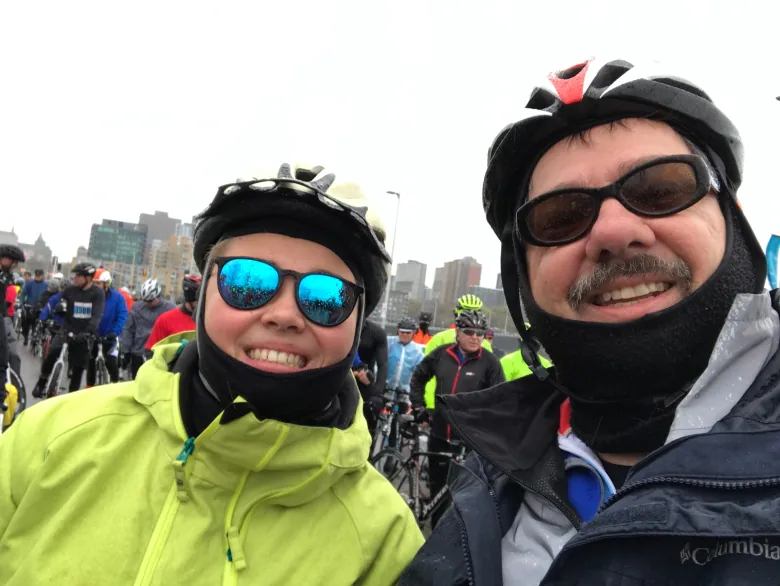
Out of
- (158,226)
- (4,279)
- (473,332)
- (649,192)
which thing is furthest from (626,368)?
(158,226)

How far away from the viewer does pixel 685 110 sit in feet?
4.61

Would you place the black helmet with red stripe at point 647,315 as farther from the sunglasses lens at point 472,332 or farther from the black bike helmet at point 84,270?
the black bike helmet at point 84,270

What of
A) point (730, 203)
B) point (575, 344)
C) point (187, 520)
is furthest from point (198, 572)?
point (730, 203)

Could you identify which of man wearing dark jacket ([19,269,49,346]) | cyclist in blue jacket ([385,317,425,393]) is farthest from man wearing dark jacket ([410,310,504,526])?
man wearing dark jacket ([19,269,49,346])

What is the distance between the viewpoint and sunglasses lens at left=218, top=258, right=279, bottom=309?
5.81 feet

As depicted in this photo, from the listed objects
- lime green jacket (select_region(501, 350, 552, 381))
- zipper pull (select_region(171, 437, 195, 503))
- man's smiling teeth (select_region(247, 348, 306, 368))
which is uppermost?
man's smiling teeth (select_region(247, 348, 306, 368))

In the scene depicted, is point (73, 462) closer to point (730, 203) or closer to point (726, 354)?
point (726, 354)

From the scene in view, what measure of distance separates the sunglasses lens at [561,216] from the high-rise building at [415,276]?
33729 mm

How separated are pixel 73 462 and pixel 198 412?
39cm

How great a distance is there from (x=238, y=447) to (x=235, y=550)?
11.3 inches

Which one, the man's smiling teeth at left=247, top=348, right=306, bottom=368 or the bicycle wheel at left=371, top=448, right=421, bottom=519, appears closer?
the man's smiling teeth at left=247, top=348, right=306, bottom=368

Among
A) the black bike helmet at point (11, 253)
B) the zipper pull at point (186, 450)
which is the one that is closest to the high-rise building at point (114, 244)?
the black bike helmet at point (11, 253)

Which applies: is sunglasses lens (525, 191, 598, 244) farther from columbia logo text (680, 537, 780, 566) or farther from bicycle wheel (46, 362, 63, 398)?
bicycle wheel (46, 362, 63, 398)

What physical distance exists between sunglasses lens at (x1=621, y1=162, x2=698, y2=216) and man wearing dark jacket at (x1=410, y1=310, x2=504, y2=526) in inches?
184
